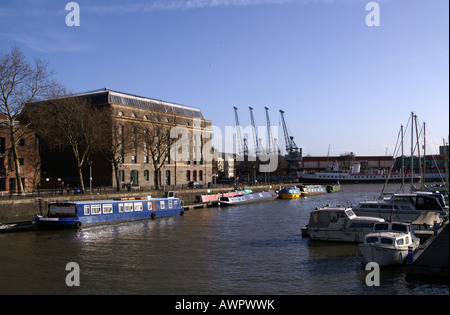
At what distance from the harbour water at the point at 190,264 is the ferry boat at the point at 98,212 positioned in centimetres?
120

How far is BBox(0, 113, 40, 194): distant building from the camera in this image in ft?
185

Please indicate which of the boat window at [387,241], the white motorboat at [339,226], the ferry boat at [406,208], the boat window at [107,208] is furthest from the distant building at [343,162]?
the boat window at [387,241]

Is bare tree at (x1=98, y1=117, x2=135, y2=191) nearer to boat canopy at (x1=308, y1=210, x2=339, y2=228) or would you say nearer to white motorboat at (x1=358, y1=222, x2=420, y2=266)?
boat canopy at (x1=308, y1=210, x2=339, y2=228)

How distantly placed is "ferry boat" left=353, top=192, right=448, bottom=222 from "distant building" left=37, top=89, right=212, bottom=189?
3951 cm

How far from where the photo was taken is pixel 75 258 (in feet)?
86.0

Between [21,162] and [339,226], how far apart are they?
46.2 meters

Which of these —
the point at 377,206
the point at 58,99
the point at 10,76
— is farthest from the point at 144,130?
the point at 377,206

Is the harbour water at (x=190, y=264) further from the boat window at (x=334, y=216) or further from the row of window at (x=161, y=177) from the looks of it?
the row of window at (x=161, y=177)

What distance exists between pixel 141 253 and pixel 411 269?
15.7m

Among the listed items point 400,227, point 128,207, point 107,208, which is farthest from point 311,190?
point 400,227

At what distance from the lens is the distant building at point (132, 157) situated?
76.8 metres

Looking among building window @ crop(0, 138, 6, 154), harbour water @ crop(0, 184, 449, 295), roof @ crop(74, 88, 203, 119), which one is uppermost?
roof @ crop(74, 88, 203, 119)

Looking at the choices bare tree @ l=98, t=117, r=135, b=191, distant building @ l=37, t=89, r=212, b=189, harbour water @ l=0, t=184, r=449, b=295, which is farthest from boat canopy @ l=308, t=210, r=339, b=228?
distant building @ l=37, t=89, r=212, b=189

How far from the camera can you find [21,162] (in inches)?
2362
